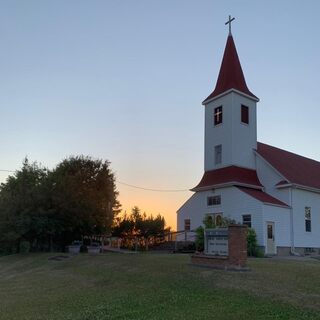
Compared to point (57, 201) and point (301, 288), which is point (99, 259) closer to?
point (57, 201)

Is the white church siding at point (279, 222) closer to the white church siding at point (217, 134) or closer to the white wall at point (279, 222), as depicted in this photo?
the white wall at point (279, 222)

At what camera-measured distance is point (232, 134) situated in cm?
3350

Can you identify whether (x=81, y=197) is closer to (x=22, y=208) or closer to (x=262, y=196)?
(x=22, y=208)

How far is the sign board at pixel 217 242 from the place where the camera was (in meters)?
16.0

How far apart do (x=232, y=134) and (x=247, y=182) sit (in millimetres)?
3816

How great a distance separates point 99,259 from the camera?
73.7 ft

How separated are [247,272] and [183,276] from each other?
212 cm

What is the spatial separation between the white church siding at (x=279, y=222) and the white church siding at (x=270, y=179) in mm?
1261

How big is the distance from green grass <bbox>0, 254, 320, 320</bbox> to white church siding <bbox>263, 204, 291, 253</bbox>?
12794 mm

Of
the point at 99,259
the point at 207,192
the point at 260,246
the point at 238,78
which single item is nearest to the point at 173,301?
the point at 99,259

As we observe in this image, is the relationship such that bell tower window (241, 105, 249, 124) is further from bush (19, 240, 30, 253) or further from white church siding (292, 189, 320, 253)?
bush (19, 240, 30, 253)

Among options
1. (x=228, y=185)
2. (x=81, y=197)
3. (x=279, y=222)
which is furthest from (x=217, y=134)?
(x=81, y=197)

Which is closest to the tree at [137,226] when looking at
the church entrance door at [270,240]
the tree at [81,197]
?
the tree at [81,197]

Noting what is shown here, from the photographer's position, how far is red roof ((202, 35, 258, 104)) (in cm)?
3538
